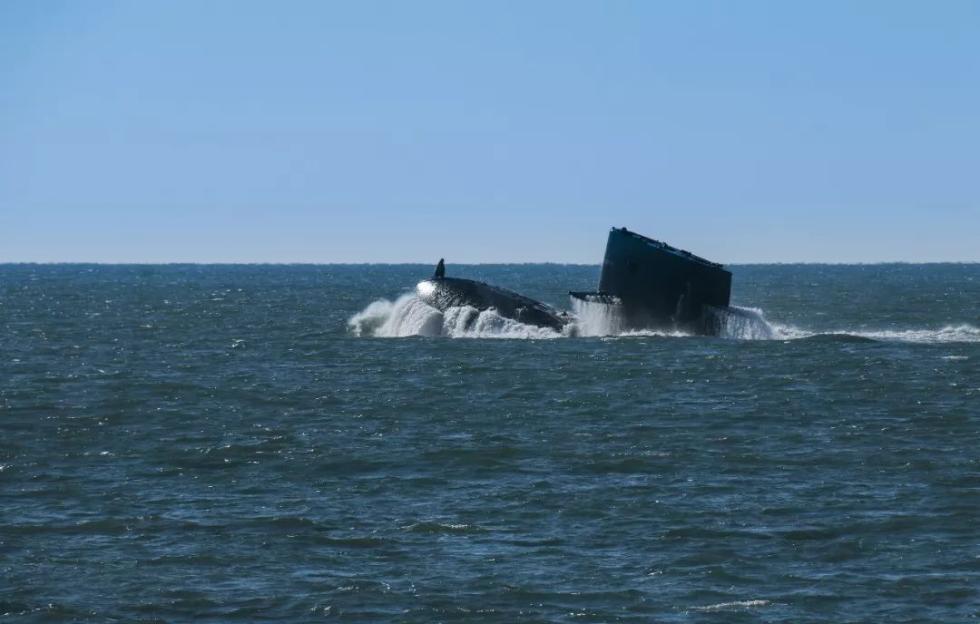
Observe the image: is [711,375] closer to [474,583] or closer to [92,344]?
[474,583]

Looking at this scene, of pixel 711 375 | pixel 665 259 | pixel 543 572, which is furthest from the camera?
pixel 665 259

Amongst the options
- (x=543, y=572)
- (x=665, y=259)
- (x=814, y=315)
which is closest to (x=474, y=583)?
(x=543, y=572)

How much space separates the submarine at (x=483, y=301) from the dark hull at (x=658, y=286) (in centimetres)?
531

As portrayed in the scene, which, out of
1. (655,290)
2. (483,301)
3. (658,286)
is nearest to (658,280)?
(658,286)

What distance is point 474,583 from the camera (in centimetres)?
2155

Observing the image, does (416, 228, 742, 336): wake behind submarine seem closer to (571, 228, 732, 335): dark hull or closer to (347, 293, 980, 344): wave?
(571, 228, 732, 335): dark hull

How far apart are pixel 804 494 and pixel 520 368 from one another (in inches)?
944

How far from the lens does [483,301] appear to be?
2625 inches

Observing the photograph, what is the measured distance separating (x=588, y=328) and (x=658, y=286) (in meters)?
6.12

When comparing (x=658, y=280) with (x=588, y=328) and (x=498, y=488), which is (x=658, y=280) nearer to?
(x=588, y=328)

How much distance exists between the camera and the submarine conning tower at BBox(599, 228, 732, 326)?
56.1 m

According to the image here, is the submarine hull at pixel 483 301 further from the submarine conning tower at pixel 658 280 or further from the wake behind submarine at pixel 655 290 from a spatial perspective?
the submarine conning tower at pixel 658 280

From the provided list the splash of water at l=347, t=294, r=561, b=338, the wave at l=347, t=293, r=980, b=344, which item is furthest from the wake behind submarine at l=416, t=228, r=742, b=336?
the splash of water at l=347, t=294, r=561, b=338

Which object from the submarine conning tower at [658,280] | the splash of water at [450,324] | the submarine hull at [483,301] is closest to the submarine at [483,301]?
the submarine hull at [483,301]
